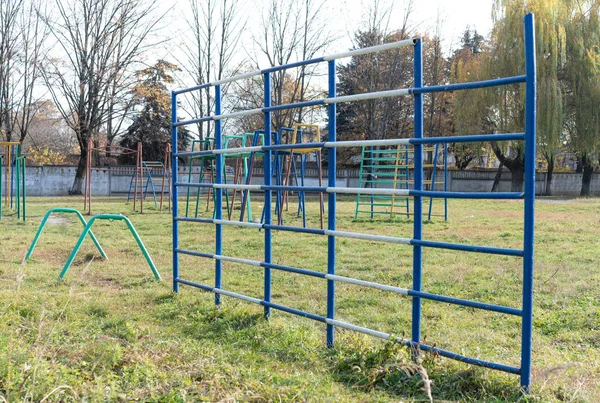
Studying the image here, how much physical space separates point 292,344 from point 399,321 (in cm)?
96

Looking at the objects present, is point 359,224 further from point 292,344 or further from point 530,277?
point 530,277

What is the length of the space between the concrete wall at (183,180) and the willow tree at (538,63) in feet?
23.4

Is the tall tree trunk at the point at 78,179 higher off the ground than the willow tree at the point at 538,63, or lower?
lower

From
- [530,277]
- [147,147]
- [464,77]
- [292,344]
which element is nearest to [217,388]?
[292,344]

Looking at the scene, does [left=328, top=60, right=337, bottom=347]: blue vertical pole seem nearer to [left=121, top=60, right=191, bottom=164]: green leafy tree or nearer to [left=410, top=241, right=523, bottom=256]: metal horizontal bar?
[left=410, top=241, right=523, bottom=256]: metal horizontal bar

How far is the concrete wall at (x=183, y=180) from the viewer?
79.0 feet

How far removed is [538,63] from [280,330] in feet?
66.7

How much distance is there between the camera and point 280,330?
3.55 metres

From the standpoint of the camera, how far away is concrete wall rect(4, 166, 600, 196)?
79.0 ft

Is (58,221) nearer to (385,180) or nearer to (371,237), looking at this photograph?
(385,180)

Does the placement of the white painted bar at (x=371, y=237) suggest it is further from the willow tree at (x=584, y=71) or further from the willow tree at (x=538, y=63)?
the willow tree at (x=584, y=71)

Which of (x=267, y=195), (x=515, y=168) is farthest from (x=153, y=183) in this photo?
(x=267, y=195)

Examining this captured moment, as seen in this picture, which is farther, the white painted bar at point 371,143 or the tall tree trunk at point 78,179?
the tall tree trunk at point 78,179

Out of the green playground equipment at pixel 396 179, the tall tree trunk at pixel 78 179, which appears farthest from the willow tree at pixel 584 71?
the tall tree trunk at pixel 78 179
